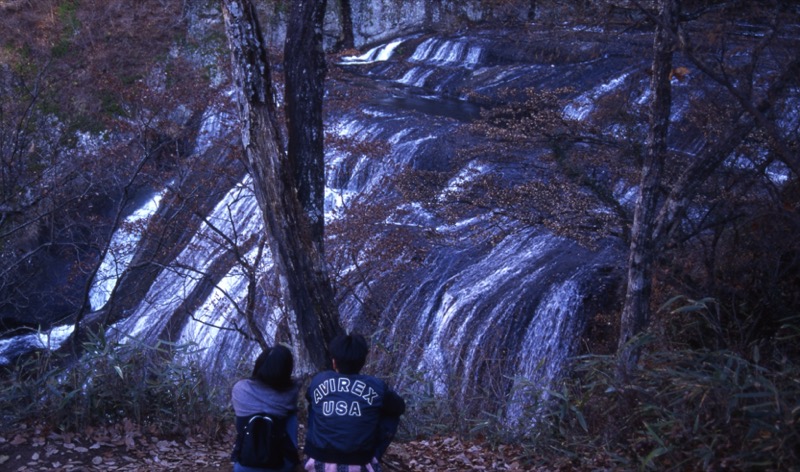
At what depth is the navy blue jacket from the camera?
3785 mm

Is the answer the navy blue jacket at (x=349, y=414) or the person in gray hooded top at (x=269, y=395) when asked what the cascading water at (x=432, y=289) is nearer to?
the person in gray hooded top at (x=269, y=395)

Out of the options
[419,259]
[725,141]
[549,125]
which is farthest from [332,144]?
[725,141]

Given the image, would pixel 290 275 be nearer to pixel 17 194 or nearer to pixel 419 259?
pixel 419 259

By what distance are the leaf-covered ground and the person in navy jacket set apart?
1571 mm

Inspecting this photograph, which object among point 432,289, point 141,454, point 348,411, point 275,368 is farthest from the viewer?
point 432,289

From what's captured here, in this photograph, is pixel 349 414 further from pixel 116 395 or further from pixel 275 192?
pixel 116 395

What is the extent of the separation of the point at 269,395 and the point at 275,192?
2.53m

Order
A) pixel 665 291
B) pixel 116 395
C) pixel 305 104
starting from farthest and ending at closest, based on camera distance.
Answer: pixel 665 291
pixel 305 104
pixel 116 395

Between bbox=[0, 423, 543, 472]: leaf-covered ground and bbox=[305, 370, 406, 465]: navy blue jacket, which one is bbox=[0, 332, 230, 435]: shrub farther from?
bbox=[305, 370, 406, 465]: navy blue jacket

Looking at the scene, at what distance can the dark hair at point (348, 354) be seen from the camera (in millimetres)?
3812

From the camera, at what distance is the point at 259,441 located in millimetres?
4062

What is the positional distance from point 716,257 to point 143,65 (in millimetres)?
15239

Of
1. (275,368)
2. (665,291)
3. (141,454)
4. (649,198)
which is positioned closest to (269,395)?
(275,368)

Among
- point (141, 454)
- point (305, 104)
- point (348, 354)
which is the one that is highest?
point (305, 104)
